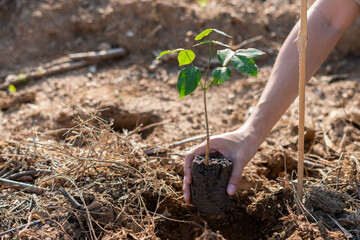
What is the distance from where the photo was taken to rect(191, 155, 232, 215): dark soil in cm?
155

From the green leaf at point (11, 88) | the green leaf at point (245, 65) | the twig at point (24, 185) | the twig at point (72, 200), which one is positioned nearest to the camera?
the green leaf at point (245, 65)

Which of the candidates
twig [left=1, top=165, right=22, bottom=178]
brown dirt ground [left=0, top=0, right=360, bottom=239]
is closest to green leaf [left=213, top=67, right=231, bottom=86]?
brown dirt ground [left=0, top=0, right=360, bottom=239]

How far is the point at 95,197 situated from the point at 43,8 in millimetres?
2712

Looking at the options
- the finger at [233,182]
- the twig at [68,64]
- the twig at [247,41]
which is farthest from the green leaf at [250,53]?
the twig at [68,64]

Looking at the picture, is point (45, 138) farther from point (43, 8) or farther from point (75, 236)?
point (43, 8)

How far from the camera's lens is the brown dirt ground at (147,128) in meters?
1.69

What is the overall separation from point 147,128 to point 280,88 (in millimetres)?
1256

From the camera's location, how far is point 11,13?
12.9 feet

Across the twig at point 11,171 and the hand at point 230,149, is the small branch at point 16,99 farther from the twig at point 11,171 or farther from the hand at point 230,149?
the hand at point 230,149

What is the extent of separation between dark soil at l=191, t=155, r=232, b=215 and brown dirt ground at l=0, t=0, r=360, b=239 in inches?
4.7

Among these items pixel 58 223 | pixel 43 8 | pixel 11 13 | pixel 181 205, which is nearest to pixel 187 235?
pixel 181 205

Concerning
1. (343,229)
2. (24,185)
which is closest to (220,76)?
(343,229)

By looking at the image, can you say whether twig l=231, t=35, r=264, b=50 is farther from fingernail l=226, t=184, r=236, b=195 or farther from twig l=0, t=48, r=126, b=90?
fingernail l=226, t=184, r=236, b=195

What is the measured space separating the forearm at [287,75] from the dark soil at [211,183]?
26 cm
